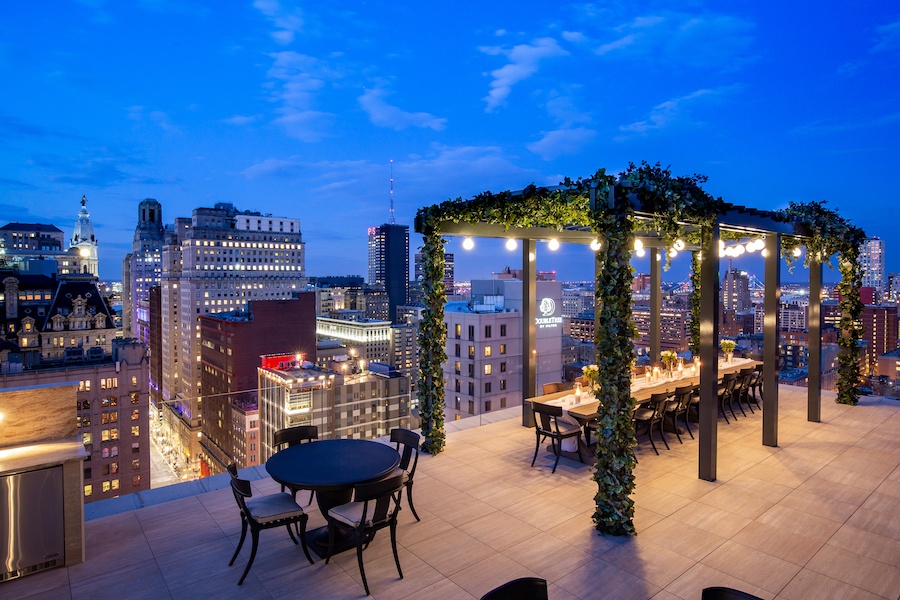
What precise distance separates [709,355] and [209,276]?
88.9m

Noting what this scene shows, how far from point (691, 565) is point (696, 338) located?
8102mm

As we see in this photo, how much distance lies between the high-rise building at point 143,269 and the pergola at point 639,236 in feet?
418

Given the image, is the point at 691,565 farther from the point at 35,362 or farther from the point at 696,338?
the point at 35,362

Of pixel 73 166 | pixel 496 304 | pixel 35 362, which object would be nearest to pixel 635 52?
pixel 496 304

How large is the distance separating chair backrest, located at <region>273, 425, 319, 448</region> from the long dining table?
131 inches

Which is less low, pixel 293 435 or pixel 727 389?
pixel 293 435

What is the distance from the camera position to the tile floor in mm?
3660

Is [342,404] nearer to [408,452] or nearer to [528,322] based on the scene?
[408,452]

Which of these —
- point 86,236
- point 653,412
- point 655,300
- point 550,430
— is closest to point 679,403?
point 653,412

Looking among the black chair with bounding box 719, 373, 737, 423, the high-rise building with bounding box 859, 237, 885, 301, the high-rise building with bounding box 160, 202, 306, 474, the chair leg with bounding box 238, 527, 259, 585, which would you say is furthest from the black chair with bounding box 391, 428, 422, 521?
the high-rise building with bounding box 160, 202, 306, 474

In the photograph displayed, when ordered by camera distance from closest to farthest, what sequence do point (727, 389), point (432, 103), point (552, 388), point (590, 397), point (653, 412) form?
point (653, 412), point (590, 397), point (552, 388), point (727, 389), point (432, 103)

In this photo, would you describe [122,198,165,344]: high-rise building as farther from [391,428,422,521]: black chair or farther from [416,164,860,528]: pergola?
[391,428,422,521]: black chair

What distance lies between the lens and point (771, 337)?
7.14 m

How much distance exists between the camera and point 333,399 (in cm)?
809
